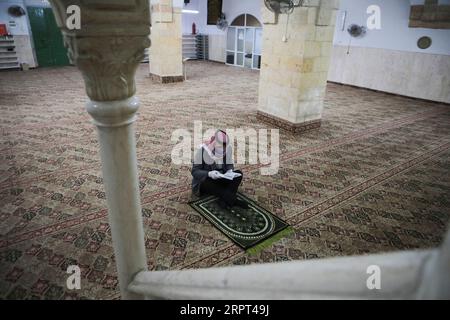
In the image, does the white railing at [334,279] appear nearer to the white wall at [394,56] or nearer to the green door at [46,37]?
the white wall at [394,56]

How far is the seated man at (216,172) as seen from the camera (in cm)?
370

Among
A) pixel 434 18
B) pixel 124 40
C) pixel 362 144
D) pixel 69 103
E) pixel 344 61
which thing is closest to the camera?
pixel 124 40

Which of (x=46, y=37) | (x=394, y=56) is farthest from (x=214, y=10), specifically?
(x=394, y=56)

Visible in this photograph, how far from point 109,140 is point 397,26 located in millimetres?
10898

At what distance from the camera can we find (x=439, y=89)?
926 centimetres

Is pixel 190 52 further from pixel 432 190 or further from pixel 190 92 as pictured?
pixel 432 190

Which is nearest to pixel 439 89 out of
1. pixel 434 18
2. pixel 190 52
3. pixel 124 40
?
pixel 434 18

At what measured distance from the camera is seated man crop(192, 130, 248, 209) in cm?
370

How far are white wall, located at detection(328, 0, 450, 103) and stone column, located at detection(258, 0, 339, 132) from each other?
5.19m

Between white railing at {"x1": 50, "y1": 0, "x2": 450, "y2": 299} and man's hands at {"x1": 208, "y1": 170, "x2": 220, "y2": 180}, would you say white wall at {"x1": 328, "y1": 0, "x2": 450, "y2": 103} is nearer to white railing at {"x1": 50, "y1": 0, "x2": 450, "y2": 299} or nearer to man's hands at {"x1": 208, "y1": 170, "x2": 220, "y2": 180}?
man's hands at {"x1": 208, "y1": 170, "x2": 220, "y2": 180}

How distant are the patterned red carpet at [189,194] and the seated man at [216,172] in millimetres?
320

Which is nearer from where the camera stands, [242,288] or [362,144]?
[242,288]

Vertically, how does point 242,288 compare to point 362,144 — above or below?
above

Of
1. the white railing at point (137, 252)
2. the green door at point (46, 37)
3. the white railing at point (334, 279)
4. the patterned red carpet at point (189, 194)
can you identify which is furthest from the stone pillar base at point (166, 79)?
the white railing at point (334, 279)
